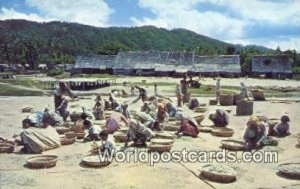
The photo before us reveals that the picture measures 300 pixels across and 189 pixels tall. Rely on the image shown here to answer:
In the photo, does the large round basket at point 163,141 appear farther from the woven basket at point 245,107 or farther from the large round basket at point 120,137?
the woven basket at point 245,107

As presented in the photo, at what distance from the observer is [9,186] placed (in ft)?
26.3

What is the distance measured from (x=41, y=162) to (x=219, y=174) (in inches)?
139

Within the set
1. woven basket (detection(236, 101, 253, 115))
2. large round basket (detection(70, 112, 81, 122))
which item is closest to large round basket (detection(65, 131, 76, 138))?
large round basket (detection(70, 112, 81, 122))

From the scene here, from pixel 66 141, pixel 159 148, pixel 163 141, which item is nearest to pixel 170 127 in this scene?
pixel 163 141

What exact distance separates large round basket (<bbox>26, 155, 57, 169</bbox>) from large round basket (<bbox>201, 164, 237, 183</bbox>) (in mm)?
3038

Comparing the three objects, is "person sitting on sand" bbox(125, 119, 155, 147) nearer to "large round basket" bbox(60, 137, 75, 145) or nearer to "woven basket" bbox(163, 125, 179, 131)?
"large round basket" bbox(60, 137, 75, 145)

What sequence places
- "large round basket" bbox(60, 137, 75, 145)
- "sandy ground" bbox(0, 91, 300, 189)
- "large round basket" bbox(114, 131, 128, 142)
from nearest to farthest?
"sandy ground" bbox(0, 91, 300, 189)
"large round basket" bbox(60, 137, 75, 145)
"large round basket" bbox(114, 131, 128, 142)

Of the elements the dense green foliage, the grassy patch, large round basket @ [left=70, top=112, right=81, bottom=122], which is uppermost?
the dense green foliage

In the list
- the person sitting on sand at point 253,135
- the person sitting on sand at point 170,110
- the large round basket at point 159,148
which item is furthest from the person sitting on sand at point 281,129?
the large round basket at point 159,148

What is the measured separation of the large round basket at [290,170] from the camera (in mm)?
8508

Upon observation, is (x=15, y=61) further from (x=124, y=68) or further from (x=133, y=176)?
(x=133, y=176)

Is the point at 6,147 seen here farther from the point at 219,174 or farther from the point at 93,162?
the point at 219,174

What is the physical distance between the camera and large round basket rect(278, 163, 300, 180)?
851 cm

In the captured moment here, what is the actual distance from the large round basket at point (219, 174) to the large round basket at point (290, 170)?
3.13 feet
